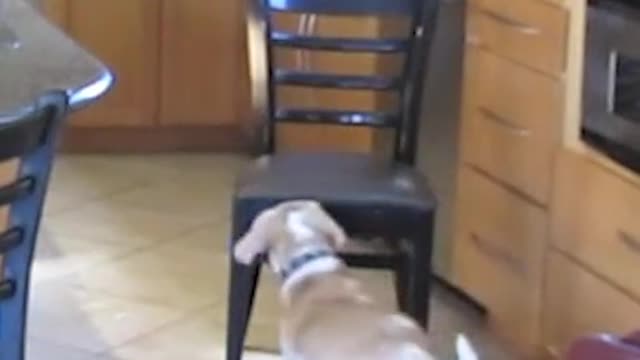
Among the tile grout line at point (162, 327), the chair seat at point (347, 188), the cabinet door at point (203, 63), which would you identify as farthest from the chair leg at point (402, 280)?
the cabinet door at point (203, 63)

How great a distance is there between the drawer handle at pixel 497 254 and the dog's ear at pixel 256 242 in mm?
821

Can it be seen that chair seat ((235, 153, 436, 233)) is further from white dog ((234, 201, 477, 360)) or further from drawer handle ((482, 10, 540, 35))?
drawer handle ((482, 10, 540, 35))

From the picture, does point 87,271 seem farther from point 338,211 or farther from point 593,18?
point 593,18

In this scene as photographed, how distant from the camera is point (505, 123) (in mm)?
3275

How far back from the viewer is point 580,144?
117 inches

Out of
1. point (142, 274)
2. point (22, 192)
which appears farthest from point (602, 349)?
point (142, 274)

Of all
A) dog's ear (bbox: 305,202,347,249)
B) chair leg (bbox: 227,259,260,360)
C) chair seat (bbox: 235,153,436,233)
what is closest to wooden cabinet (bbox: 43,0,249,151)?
chair seat (bbox: 235,153,436,233)

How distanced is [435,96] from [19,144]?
2.04 meters

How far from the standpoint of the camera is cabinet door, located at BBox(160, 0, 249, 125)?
4668mm

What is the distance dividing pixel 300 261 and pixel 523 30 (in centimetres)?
101

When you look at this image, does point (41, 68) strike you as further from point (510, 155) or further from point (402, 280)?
point (510, 155)

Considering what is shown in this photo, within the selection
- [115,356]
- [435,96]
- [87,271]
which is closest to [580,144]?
[435,96]

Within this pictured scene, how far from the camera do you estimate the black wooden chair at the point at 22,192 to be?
1.66m

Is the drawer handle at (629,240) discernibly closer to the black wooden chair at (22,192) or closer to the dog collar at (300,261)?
the dog collar at (300,261)
